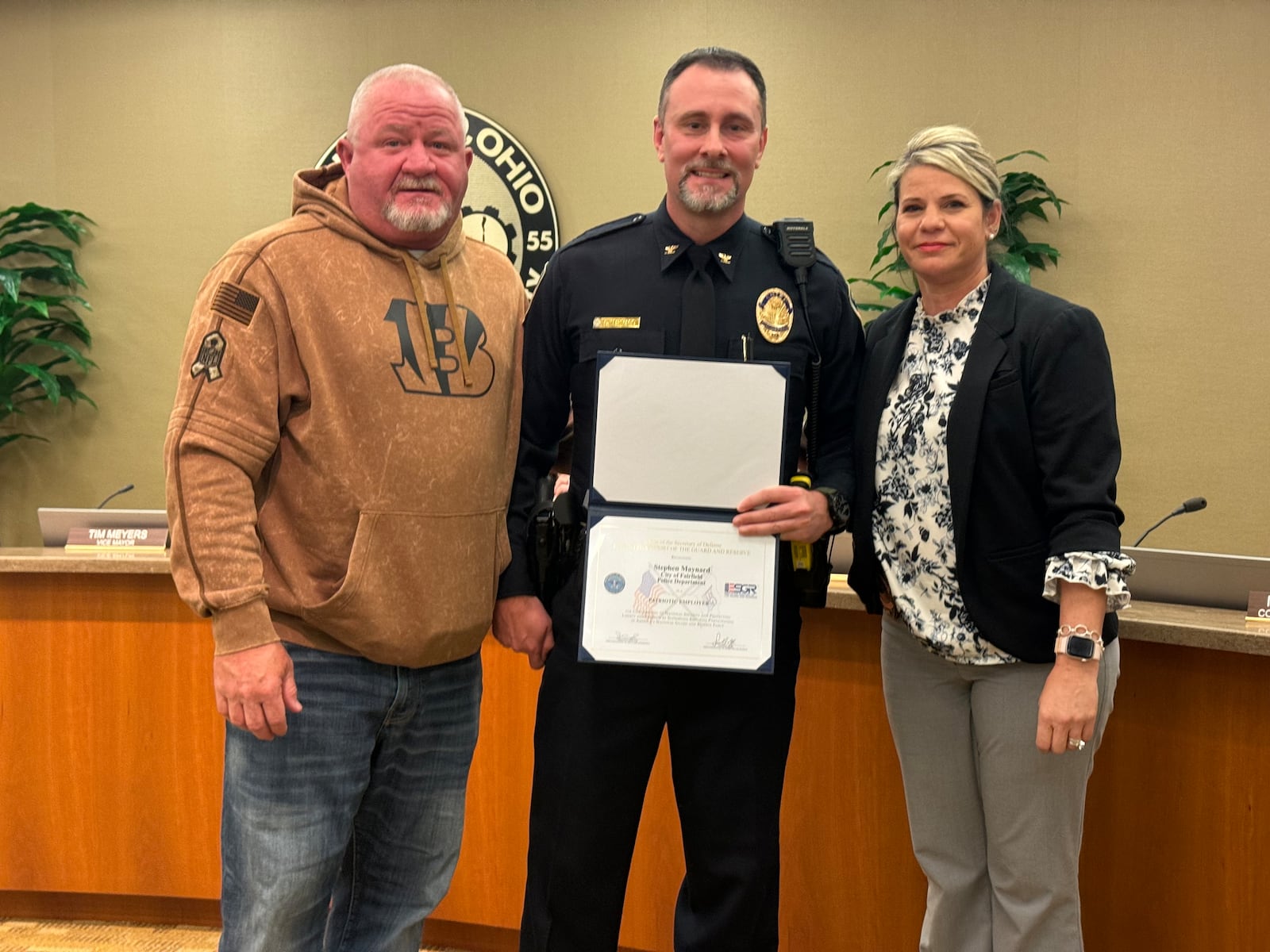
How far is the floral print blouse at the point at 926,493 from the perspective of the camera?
1705 millimetres

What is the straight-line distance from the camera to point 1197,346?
401cm

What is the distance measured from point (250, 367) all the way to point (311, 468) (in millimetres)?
171

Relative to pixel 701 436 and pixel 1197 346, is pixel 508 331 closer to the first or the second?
pixel 701 436

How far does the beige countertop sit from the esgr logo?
2.23m

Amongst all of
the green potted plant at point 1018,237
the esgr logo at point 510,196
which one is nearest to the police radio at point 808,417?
the green potted plant at point 1018,237

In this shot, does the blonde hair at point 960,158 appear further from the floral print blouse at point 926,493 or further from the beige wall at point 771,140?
the beige wall at point 771,140

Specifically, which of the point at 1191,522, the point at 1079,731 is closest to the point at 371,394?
the point at 1079,731

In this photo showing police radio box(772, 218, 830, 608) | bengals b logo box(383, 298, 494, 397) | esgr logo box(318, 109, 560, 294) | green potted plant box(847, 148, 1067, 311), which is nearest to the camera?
bengals b logo box(383, 298, 494, 397)

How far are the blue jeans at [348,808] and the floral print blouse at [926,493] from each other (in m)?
0.73

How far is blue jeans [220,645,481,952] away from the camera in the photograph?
1.58 metres

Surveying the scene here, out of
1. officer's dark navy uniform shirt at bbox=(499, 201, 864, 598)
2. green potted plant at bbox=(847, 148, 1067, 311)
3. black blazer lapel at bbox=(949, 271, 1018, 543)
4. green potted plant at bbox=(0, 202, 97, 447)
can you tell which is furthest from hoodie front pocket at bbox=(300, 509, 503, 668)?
green potted plant at bbox=(0, 202, 97, 447)

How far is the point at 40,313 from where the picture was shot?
449 cm

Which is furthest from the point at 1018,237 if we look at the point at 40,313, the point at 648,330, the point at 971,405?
the point at 40,313
